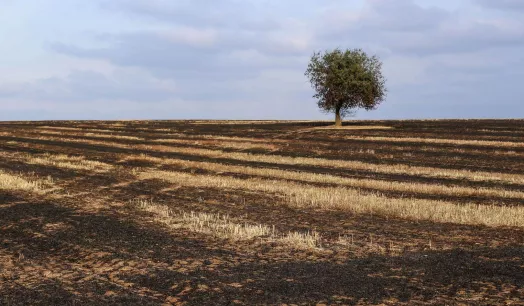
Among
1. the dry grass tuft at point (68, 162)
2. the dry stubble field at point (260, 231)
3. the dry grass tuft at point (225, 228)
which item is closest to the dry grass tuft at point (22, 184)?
the dry stubble field at point (260, 231)

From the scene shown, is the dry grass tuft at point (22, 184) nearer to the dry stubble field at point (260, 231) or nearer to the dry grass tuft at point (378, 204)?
the dry stubble field at point (260, 231)

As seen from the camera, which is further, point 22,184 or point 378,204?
point 22,184

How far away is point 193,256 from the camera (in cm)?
1413

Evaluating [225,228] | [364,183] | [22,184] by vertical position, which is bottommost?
[364,183]

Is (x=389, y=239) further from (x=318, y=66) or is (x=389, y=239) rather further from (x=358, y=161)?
(x=318, y=66)

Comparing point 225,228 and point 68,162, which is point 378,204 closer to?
point 225,228

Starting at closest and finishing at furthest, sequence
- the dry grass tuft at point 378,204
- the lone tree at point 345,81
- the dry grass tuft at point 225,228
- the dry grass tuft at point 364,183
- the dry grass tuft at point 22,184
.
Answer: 1. the dry grass tuft at point 225,228
2. the dry grass tuft at point 378,204
3. the dry grass tuft at point 22,184
4. the dry grass tuft at point 364,183
5. the lone tree at point 345,81

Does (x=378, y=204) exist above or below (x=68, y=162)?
below

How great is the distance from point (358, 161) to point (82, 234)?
28.7m

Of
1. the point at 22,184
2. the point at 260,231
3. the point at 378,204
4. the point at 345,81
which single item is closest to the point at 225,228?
the point at 260,231

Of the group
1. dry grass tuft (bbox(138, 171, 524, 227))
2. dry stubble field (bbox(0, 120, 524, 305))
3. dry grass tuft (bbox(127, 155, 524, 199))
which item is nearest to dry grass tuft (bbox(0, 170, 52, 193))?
dry stubble field (bbox(0, 120, 524, 305))

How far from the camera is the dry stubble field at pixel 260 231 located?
37.1 ft

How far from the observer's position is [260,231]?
17.0 m

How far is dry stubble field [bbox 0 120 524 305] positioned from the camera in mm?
11320
